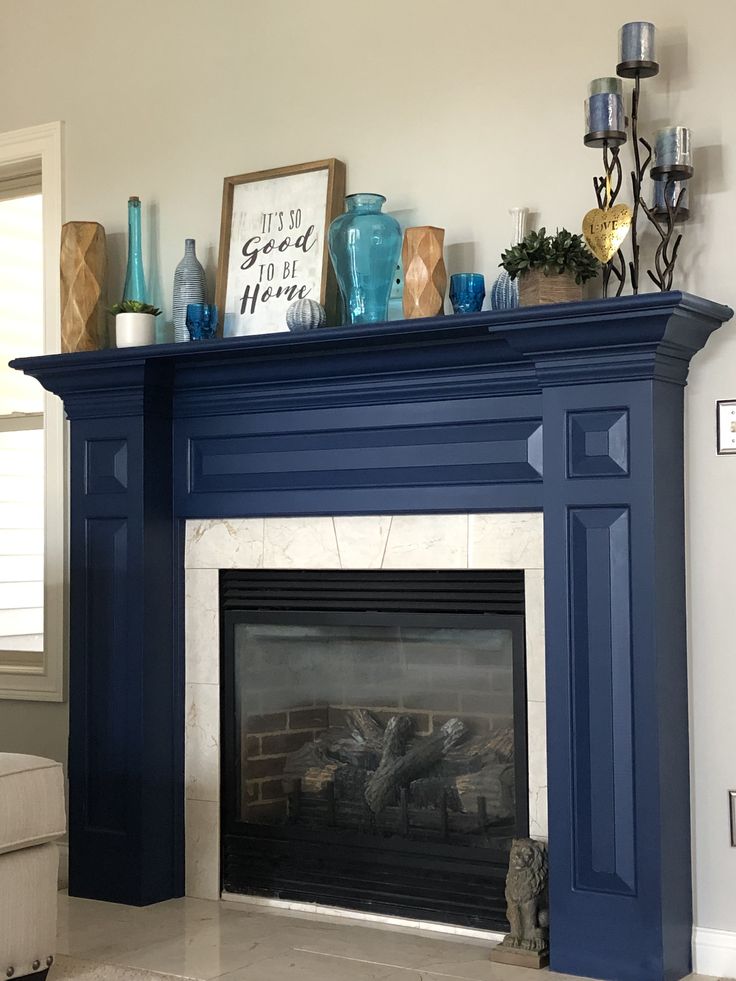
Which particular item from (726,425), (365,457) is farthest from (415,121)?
(726,425)

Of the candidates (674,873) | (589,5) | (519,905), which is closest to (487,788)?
(519,905)

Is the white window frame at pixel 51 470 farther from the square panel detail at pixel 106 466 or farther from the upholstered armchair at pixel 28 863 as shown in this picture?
the upholstered armchair at pixel 28 863

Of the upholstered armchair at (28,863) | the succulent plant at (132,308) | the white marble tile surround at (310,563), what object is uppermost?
the succulent plant at (132,308)

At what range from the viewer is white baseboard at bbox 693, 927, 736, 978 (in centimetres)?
305

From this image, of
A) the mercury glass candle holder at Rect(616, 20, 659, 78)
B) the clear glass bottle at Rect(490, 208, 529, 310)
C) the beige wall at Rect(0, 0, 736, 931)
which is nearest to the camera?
the mercury glass candle holder at Rect(616, 20, 659, 78)

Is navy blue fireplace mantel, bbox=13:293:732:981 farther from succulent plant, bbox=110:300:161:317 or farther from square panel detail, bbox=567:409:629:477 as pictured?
succulent plant, bbox=110:300:161:317

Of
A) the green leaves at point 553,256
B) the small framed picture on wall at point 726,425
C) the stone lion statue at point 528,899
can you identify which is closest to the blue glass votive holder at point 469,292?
the green leaves at point 553,256

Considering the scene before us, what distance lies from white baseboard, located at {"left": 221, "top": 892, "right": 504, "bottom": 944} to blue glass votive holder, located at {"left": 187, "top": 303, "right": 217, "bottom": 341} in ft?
5.49

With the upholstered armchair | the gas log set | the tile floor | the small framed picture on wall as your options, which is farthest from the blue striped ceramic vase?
the tile floor

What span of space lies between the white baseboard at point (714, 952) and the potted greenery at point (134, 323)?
89.4 inches

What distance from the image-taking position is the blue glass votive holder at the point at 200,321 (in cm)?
374

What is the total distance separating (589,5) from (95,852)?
2.81 metres

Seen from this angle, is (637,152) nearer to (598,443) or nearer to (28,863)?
(598,443)

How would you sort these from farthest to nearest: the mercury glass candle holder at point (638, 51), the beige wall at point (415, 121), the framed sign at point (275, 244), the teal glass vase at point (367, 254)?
the framed sign at point (275, 244)
the teal glass vase at point (367, 254)
the beige wall at point (415, 121)
the mercury glass candle holder at point (638, 51)
